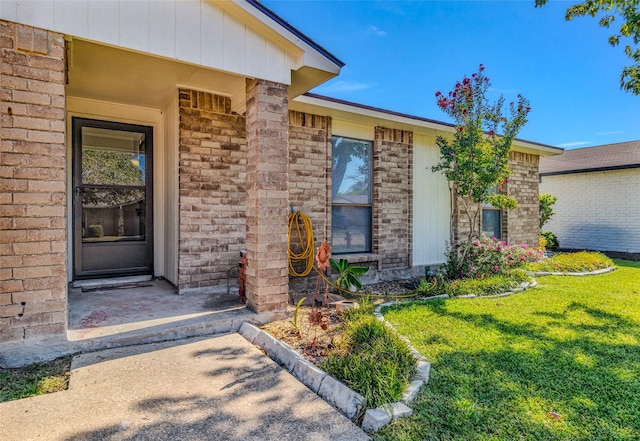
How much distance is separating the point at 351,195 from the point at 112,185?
403cm

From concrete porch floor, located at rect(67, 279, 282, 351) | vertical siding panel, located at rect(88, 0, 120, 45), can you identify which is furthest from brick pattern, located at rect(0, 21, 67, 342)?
concrete porch floor, located at rect(67, 279, 282, 351)

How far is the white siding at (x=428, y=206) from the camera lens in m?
7.52

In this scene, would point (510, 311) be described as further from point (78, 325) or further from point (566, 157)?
point (566, 157)

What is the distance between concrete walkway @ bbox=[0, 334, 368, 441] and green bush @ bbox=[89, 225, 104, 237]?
299 cm

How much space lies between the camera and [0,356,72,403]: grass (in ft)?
8.22

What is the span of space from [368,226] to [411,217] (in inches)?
40.2

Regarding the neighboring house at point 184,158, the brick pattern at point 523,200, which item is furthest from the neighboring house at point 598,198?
the neighboring house at point 184,158

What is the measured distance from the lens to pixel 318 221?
20.3 feet

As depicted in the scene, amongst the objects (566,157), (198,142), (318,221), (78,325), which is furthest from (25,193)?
(566,157)

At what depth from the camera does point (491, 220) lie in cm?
923

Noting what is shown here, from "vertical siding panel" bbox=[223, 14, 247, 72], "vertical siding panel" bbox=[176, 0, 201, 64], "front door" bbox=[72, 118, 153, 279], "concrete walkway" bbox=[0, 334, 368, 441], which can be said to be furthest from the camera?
"front door" bbox=[72, 118, 153, 279]

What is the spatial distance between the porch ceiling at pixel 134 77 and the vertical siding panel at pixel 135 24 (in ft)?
1.71

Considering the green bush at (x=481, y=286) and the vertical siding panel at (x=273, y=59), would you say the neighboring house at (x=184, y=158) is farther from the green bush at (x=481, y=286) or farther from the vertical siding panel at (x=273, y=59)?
the green bush at (x=481, y=286)

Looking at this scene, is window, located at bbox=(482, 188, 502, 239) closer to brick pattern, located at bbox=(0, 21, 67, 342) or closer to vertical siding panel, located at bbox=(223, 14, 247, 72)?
vertical siding panel, located at bbox=(223, 14, 247, 72)
